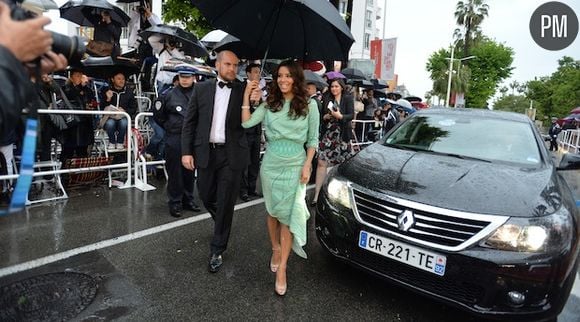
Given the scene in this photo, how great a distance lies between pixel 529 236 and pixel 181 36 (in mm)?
6419

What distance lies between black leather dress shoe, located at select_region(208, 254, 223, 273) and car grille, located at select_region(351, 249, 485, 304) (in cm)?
119

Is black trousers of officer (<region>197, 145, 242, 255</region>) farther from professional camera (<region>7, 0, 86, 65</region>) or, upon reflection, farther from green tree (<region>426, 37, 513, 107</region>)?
green tree (<region>426, 37, 513, 107</region>)

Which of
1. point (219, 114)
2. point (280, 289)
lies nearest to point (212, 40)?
point (219, 114)

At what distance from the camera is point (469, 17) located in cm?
5084

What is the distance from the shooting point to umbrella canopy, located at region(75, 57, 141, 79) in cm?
683

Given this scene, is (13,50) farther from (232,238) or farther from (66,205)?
(66,205)

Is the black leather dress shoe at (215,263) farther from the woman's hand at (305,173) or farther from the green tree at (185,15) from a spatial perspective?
the green tree at (185,15)

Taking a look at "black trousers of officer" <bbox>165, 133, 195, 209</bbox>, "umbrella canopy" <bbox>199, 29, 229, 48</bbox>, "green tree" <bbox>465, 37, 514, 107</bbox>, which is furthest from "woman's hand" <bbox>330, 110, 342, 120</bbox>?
"green tree" <bbox>465, 37, 514, 107</bbox>

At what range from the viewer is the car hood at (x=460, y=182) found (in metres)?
2.67

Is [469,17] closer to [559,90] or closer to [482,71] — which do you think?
[482,71]

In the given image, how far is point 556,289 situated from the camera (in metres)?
2.47

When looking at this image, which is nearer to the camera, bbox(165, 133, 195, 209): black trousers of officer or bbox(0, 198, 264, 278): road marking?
bbox(0, 198, 264, 278): road marking

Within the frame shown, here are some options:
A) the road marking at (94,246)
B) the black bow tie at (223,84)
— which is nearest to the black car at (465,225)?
the black bow tie at (223,84)

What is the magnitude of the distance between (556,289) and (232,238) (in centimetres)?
289
